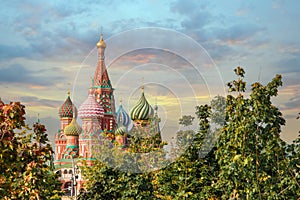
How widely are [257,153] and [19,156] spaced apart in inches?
177

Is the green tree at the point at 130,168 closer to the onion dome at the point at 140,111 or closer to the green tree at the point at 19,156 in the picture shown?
the onion dome at the point at 140,111

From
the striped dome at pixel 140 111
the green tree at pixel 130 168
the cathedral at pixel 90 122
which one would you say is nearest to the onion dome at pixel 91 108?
the cathedral at pixel 90 122

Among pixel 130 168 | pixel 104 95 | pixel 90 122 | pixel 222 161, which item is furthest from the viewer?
pixel 104 95

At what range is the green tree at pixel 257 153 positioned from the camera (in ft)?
28.8

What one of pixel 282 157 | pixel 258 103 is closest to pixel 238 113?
pixel 258 103

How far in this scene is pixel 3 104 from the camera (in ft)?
20.7

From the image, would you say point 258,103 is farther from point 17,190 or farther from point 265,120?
point 17,190

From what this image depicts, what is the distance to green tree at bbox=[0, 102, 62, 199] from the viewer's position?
604 cm

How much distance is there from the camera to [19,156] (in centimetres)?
634

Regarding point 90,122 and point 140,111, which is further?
point 90,122

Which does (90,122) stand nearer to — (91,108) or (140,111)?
(91,108)

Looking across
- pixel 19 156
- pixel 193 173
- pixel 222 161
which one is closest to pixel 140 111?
pixel 193 173

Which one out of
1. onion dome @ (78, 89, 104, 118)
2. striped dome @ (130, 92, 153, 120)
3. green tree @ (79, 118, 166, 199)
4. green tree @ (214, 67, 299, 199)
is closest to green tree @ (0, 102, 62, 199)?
green tree @ (214, 67, 299, 199)

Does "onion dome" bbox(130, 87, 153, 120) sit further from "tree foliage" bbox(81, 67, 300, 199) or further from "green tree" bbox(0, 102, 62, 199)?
"green tree" bbox(0, 102, 62, 199)
